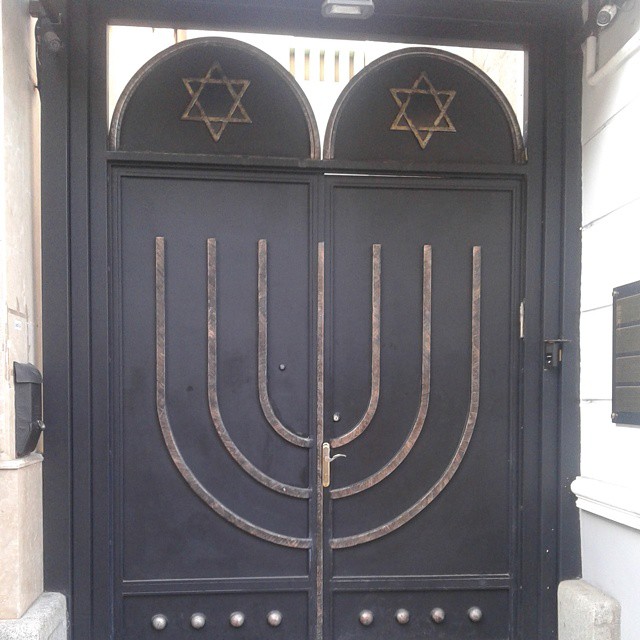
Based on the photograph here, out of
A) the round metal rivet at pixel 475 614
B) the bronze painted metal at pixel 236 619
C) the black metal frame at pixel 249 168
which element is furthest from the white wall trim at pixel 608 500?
the bronze painted metal at pixel 236 619

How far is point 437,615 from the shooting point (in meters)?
3.71

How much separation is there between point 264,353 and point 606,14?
Result: 8.01ft

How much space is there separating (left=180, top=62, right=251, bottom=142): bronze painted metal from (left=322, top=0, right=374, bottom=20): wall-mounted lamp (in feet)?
2.16

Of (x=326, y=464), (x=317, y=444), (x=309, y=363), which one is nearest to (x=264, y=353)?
(x=309, y=363)

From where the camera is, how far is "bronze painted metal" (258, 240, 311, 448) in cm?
365

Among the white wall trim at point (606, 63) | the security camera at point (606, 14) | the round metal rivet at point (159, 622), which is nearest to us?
the white wall trim at point (606, 63)

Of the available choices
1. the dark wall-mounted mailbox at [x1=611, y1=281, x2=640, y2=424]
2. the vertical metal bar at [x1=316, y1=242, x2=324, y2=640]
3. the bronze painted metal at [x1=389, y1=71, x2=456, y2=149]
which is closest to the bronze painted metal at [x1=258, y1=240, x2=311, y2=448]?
the vertical metal bar at [x1=316, y1=242, x2=324, y2=640]

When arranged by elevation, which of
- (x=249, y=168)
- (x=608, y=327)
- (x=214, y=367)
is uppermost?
(x=249, y=168)

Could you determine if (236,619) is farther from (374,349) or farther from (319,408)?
(374,349)

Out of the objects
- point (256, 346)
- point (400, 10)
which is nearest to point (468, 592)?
point (256, 346)

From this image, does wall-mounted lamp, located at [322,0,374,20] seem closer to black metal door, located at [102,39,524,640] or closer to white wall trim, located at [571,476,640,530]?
black metal door, located at [102,39,524,640]

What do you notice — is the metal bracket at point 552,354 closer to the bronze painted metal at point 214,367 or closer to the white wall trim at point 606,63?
the white wall trim at point 606,63

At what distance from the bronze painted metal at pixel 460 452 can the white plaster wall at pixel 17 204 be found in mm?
1833

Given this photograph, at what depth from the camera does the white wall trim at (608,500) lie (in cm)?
314
